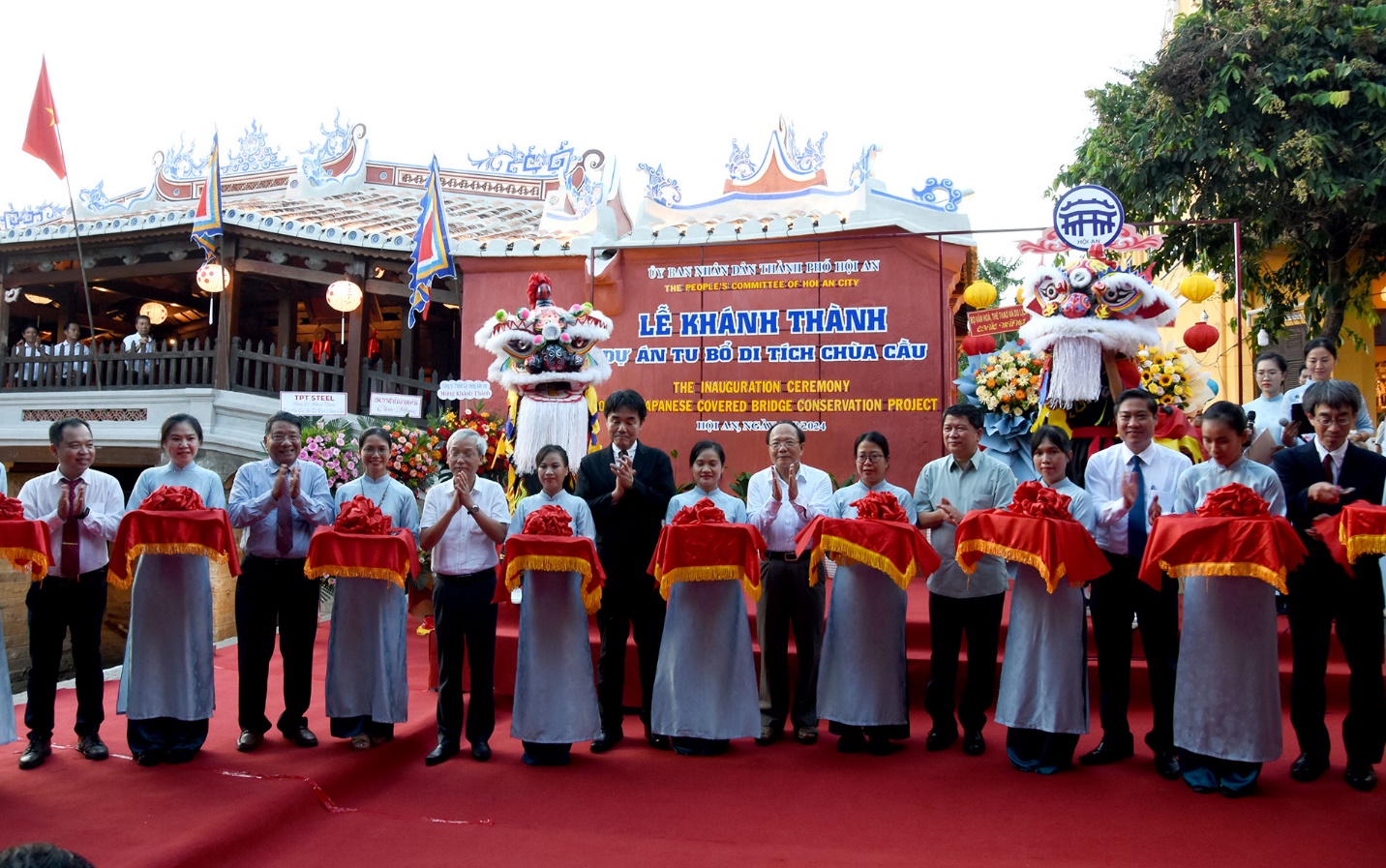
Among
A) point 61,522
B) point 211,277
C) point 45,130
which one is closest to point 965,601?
point 61,522

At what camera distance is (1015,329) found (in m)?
7.93

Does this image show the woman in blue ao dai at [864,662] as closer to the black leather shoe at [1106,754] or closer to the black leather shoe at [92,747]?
the black leather shoe at [1106,754]

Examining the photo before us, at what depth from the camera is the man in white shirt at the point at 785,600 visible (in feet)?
14.2

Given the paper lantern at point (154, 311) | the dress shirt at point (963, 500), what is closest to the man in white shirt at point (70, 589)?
the dress shirt at point (963, 500)

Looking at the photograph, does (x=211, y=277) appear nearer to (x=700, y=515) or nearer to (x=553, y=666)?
(x=553, y=666)

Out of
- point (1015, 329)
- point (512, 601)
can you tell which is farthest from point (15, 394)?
point (1015, 329)

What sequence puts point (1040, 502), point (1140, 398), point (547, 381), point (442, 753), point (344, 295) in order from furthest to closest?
point (344, 295) → point (547, 381) → point (442, 753) → point (1140, 398) → point (1040, 502)

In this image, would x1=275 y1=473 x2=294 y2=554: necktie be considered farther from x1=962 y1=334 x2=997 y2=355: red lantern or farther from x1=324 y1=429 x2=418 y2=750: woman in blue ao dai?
x1=962 y1=334 x2=997 y2=355: red lantern

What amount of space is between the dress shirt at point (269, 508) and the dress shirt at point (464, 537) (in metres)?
0.52

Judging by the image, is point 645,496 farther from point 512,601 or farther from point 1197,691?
point 1197,691

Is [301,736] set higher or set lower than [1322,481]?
lower

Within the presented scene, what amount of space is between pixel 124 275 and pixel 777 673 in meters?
11.3

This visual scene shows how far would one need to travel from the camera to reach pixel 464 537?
166 inches

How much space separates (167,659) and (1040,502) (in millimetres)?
3804
